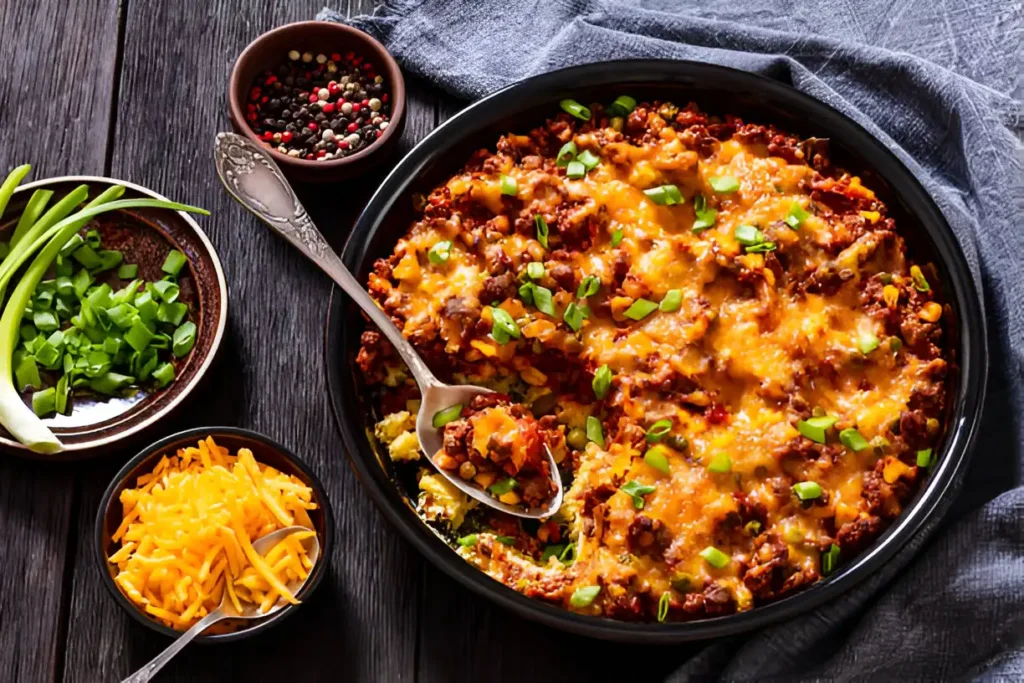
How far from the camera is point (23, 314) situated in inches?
160

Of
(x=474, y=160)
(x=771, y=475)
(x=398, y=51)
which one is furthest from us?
(x=398, y=51)

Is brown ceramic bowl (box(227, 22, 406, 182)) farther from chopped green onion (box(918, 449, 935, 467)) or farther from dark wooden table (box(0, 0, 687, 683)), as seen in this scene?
chopped green onion (box(918, 449, 935, 467))

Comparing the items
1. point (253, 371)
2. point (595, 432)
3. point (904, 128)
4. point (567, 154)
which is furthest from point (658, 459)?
point (904, 128)

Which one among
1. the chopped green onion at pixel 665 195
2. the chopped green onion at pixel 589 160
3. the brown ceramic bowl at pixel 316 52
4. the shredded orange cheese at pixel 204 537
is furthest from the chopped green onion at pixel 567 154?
the shredded orange cheese at pixel 204 537

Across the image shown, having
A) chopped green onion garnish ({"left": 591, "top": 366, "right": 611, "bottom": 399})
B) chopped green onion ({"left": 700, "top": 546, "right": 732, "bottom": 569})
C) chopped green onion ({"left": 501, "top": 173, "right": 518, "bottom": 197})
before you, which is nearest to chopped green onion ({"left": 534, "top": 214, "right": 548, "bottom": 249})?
chopped green onion ({"left": 501, "top": 173, "right": 518, "bottom": 197})

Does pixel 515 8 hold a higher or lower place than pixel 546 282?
higher

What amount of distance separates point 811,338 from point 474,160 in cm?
118

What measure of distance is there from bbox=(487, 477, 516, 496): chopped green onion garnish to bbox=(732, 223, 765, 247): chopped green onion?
38.6 inches

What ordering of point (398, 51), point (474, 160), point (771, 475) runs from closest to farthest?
point (771, 475) → point (474, 160) → point (398, 51)

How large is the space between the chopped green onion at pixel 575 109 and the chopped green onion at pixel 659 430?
103 centimetres

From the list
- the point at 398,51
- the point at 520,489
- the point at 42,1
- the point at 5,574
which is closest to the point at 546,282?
the point at 520,489

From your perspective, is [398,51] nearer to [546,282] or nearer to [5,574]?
[546,282]

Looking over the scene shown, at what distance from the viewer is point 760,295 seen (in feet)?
12.0

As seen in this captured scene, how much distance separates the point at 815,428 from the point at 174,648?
6.38ft
